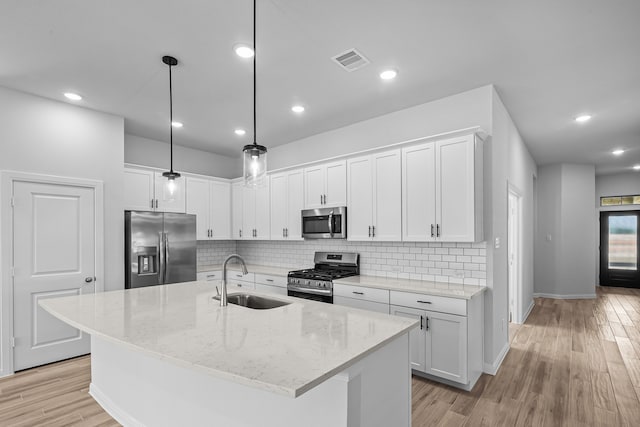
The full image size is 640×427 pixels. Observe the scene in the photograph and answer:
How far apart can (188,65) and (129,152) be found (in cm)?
268

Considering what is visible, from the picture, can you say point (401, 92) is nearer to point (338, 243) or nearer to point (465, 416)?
point (338, 243)

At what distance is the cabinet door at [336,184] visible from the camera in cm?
421

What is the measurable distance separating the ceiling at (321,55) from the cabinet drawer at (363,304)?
2.24 m

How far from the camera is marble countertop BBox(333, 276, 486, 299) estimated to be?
303 centimetres

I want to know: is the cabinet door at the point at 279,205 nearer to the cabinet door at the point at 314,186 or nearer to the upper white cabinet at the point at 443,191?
the cabinet door at the point at 314,186

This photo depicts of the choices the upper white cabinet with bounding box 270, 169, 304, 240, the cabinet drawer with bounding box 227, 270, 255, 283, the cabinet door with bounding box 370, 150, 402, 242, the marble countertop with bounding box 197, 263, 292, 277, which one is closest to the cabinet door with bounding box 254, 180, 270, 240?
the upper white cabinet with bounding box 270, 169, 304, 240

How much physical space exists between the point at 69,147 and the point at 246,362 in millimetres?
3863

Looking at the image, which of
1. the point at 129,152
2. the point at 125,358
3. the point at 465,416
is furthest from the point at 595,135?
the point at 129,152

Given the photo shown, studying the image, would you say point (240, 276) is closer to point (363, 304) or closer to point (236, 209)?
point (236, 209)

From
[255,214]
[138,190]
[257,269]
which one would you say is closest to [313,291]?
[257,269]

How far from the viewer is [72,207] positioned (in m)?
3.83

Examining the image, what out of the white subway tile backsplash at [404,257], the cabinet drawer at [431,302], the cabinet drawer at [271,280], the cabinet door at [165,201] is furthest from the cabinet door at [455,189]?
the cabinet door at [165,201]

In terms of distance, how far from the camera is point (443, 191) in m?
3.32

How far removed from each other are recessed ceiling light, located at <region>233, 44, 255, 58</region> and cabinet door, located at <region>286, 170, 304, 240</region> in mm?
2176
